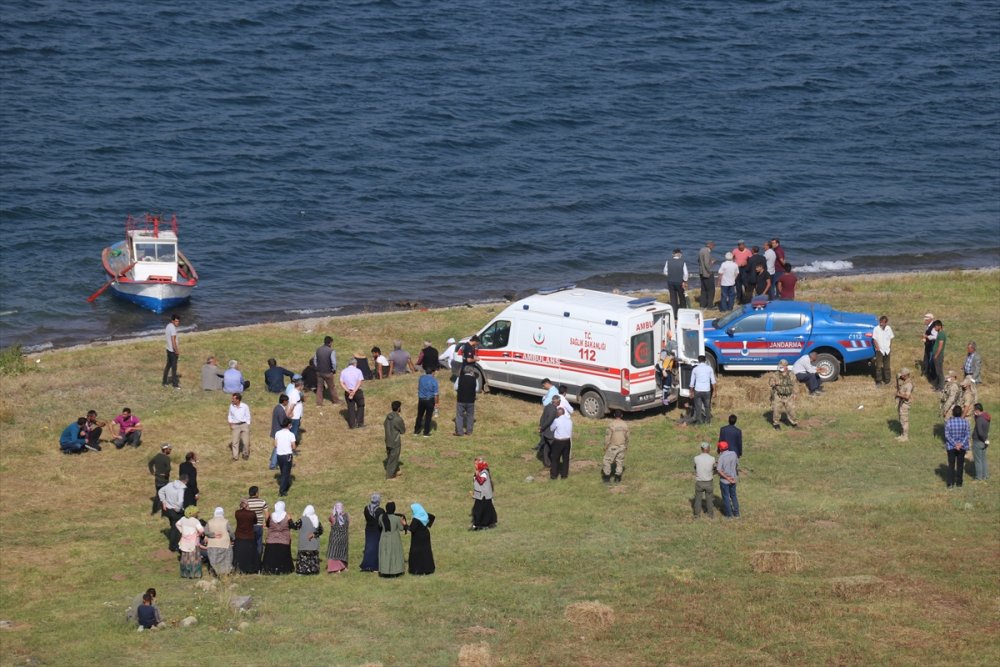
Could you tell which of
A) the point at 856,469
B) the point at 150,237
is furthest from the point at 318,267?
the point at 856,469

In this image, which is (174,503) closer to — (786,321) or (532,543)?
(532,543)

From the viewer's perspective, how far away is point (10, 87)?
6988 cm

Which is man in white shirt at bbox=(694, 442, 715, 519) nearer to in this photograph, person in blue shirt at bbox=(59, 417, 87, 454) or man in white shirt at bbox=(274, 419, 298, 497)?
man in white shirt at bbox=(274, 419, 298, 497)

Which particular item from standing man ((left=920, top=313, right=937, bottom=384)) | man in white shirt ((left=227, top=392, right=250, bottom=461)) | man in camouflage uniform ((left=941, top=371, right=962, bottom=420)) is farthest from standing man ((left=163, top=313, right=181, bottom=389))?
standing man ((left=920, top=313, right=937, bottom=384))

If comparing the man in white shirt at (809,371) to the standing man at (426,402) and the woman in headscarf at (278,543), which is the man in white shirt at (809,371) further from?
the woman in headscarf at (278,543)

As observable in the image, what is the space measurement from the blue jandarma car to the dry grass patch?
34.5 ft

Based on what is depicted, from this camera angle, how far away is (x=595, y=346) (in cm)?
3059

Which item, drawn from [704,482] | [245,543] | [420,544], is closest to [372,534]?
[420,544]

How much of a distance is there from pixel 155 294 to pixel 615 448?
24895mm

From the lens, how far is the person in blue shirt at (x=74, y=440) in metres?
29.4

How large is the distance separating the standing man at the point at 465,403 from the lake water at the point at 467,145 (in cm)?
1808

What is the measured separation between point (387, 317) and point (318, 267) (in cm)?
1214

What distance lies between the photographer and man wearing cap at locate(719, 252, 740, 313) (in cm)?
3791

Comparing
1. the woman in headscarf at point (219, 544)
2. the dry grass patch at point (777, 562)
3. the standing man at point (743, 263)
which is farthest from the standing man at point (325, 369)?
the dry grass patch at point (777, 562)
